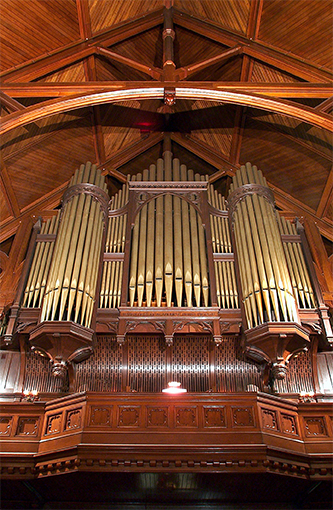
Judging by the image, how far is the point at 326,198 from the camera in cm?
1077

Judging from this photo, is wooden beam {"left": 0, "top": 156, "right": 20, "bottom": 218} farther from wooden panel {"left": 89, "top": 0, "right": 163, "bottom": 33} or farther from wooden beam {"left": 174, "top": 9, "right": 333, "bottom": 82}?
wooden beam {"left": 174, "top": 9, "right": 333, "bottom": 82}

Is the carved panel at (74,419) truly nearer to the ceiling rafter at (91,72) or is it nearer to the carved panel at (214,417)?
the carved panel at (214,417)

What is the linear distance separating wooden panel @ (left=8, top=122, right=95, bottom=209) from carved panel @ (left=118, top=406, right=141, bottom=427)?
20.3ft

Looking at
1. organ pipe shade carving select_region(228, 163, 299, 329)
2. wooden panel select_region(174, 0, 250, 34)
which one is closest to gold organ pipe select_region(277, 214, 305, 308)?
organ pipe shade carving select_region(228, 163, 299, 329)

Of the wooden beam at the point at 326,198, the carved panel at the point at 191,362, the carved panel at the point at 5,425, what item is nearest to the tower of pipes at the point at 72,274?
the carved panel at the point at 5,425

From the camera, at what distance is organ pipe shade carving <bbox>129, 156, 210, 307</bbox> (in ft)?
29.7

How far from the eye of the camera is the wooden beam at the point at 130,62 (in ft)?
32.5

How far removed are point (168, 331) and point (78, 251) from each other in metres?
2.51

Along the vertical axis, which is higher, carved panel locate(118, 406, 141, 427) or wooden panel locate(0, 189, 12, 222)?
wooden panel locate(0, 189, 12, 222)

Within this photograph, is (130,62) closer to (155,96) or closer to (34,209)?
(155,96)

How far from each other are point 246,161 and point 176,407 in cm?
764

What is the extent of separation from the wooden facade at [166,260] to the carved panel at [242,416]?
2cm

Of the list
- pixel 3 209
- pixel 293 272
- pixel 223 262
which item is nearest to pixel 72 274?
pixel 3 209

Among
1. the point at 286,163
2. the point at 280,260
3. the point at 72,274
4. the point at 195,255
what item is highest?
the point at 286,163
